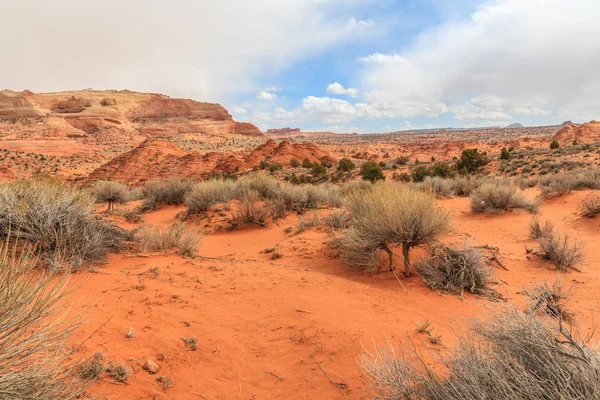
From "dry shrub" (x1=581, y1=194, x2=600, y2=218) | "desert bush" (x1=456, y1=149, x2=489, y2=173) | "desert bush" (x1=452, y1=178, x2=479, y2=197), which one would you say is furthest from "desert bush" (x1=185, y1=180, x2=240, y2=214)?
"desert bush" (x1=456, y1=149, x2=489, y2=173)

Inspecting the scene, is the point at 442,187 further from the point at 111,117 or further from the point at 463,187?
the point at 111,117

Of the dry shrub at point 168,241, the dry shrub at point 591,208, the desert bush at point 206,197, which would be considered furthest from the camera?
the desert bush at point 206,197

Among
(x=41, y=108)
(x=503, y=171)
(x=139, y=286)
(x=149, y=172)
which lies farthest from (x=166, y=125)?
(x=139, y=286)

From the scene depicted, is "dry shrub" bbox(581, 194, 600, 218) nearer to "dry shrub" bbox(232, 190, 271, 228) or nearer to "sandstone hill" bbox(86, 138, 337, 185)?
"dry shrub" bbox(232, 190, 271, 228)

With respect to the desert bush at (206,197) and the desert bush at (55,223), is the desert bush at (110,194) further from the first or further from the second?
the desert bush at (55,223)

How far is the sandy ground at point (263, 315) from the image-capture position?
9.55 ft

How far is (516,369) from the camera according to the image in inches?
67.3

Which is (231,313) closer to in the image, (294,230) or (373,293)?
(373,293)

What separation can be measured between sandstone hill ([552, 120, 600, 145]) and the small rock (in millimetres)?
52870

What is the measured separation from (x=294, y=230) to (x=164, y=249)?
11.9 ft

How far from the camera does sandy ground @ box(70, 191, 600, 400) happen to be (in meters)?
2.91

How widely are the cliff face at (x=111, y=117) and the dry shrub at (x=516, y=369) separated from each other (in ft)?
220

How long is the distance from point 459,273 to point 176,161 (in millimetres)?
33166

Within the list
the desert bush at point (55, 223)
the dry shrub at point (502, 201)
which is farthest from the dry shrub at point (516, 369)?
the dry shrub at point (502, 201)
